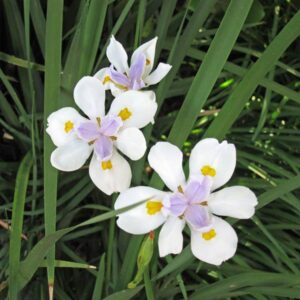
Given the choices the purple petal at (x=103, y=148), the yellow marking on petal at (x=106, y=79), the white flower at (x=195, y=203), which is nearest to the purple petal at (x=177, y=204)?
the white flower at (x=195, y=203)

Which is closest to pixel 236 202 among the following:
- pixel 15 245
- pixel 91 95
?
pixel 91 95

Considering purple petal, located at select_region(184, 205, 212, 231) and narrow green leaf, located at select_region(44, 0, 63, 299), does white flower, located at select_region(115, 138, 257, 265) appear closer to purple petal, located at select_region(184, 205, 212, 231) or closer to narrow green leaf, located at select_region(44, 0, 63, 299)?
purple petal, located at select_region(184, 205, 212, 231)

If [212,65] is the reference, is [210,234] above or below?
below

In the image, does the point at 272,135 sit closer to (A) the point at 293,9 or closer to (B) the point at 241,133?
(B) the point at 241,133

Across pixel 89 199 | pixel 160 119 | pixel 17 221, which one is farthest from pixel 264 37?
pixel 17 221

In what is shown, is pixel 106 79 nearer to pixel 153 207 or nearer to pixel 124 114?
pixel 124 114

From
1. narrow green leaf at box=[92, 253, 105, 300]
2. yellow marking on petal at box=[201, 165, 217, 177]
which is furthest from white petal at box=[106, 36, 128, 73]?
narrow green leaf at box=[92, 253, 105, 300]
